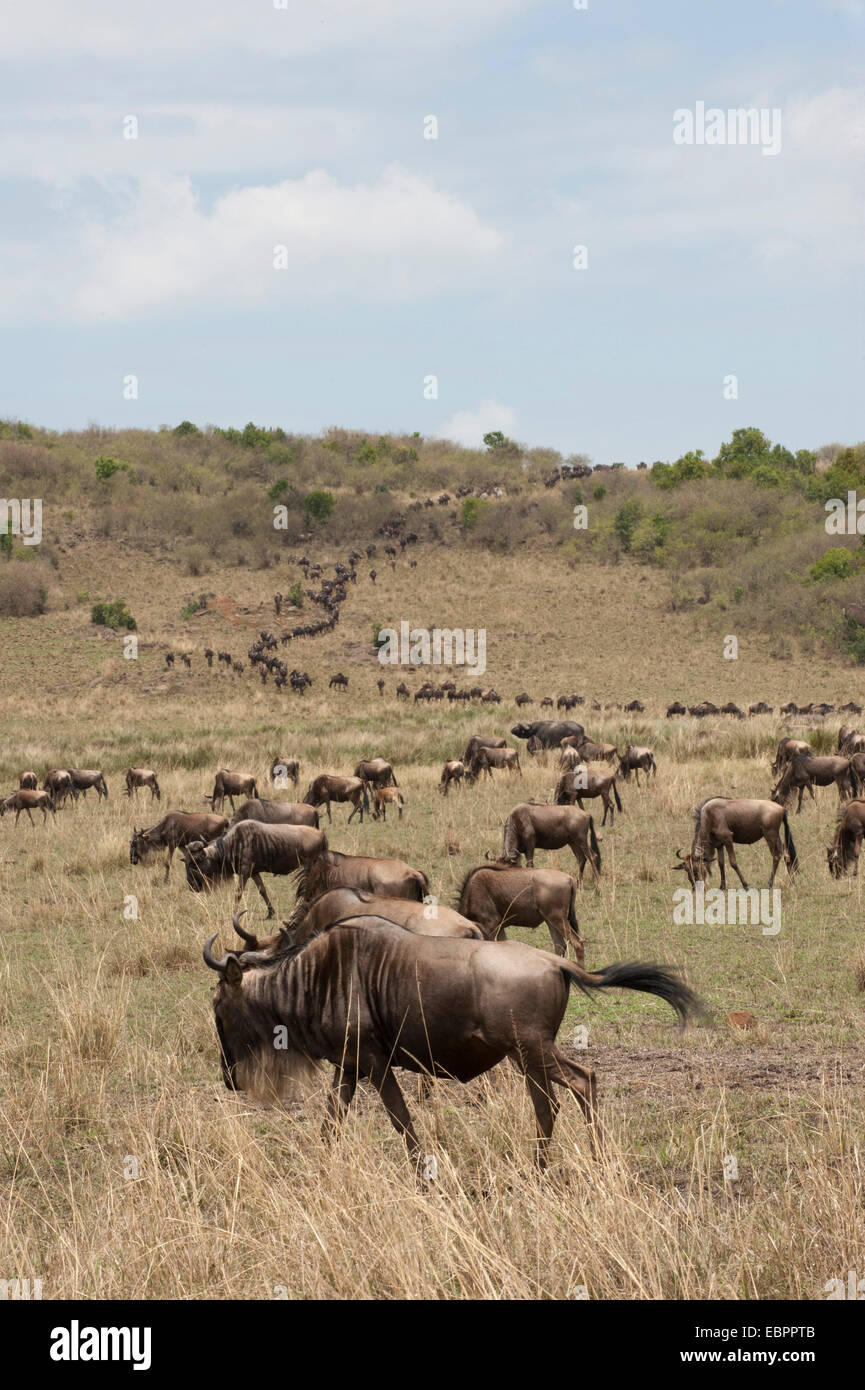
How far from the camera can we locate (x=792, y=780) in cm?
1680

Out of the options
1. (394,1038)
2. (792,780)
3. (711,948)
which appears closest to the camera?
(394,1038)

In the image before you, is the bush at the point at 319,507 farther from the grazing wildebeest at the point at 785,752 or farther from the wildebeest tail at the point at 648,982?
the wildebeest tail at the point at 648,982

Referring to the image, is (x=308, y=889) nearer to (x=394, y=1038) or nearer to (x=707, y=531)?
(x=394, y=1038)

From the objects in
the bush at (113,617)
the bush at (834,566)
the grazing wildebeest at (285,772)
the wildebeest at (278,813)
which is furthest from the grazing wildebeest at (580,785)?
the bush at (834,566)

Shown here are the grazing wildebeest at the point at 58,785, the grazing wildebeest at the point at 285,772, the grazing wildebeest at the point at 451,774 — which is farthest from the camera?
the grazing wildebeest at the point at 285,772

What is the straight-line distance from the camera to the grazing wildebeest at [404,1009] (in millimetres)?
4781

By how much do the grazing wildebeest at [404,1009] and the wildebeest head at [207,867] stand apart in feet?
21.7

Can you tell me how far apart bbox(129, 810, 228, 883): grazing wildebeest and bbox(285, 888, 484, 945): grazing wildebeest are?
26.9 feet

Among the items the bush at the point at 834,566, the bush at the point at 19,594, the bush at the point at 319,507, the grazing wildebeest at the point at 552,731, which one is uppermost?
the bush at the point at 319,507

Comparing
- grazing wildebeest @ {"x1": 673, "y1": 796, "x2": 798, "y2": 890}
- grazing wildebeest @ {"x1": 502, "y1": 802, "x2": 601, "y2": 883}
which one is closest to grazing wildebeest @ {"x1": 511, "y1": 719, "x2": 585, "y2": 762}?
grazing wildebeest @ {"x1": 673, "y1": 796, "x2": 798, "y2": 890}

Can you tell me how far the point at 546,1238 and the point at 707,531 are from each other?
212 feet

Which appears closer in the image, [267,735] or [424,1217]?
[424,1217]

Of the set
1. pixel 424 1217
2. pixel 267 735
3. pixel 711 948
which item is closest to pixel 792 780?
pixel 711 948

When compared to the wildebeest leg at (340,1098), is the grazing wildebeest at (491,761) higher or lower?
higher
